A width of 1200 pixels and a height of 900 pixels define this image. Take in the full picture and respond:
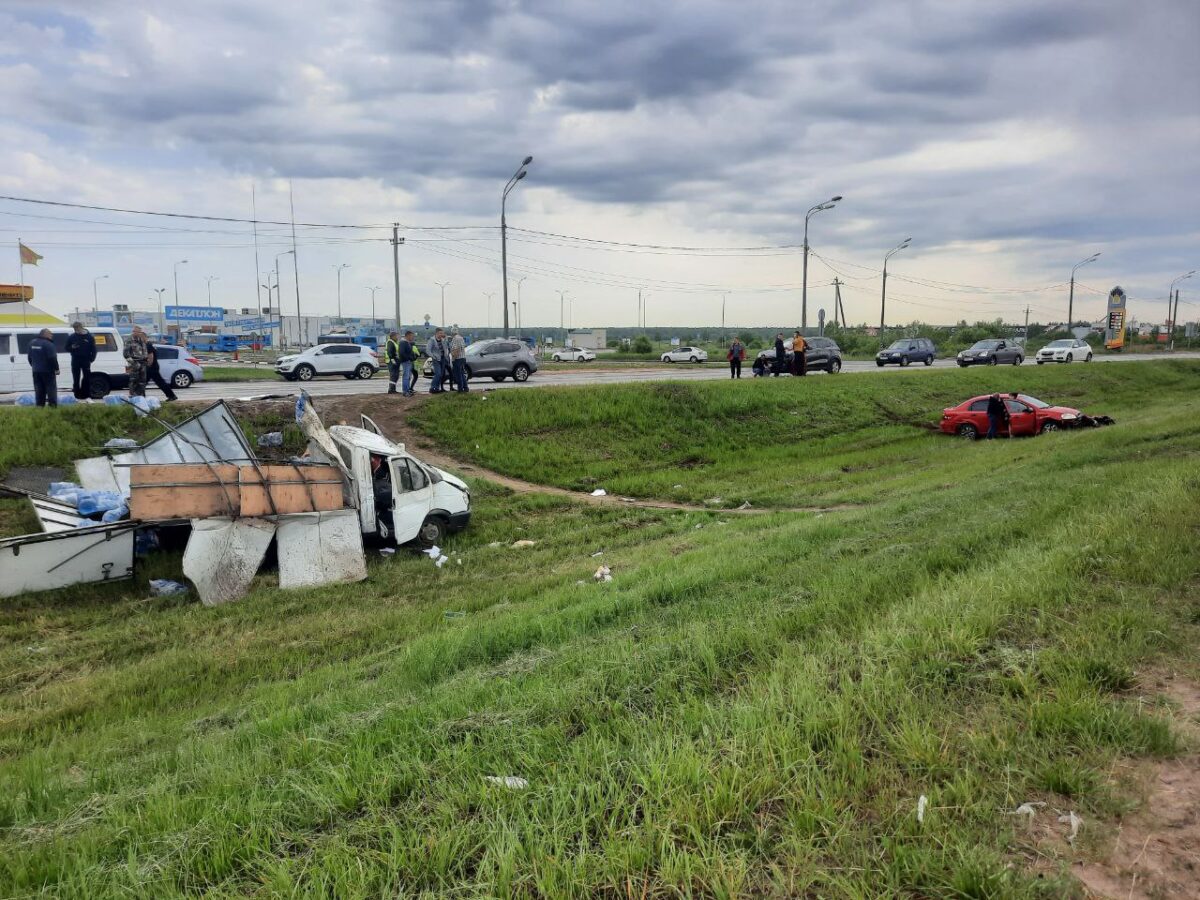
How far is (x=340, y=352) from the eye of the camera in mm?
30062

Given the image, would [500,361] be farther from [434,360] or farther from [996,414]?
[996,414]

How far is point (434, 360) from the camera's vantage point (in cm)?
Answer: 2188

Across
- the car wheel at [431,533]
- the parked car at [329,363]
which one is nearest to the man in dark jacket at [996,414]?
the car wheel at [431,533]

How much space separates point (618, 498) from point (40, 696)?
37.5 ft

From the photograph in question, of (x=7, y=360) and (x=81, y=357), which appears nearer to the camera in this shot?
(x=81, y=357)

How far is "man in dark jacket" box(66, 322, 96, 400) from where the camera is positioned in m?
16.7

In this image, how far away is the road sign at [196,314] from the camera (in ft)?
299

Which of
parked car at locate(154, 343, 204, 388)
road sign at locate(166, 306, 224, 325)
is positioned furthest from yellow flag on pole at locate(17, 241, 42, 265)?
road sign at locate(166, 306, 224, 325)

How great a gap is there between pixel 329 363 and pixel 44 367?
1410 cm

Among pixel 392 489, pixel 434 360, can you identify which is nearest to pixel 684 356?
pixel 434 360

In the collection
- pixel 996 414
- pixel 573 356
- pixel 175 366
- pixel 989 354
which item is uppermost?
pixel 573 356

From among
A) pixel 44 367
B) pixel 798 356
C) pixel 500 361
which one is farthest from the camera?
pixel 798 356

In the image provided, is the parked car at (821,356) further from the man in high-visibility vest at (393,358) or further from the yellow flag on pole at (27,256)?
the yellow flag on pole at (27,256)

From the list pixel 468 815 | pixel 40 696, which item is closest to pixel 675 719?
pixel 468 815
